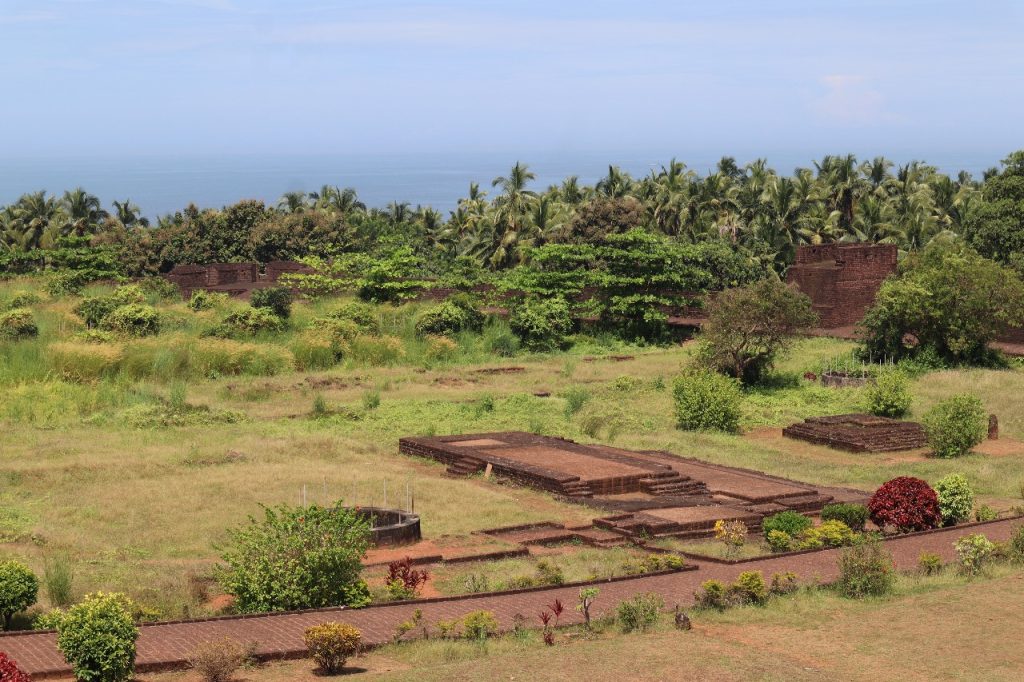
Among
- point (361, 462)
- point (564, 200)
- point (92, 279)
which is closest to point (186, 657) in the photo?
point (361, 462)

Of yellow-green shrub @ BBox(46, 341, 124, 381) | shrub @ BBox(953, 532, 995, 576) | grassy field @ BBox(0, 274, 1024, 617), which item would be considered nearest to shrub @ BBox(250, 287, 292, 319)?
grassy field @ BBox(0, 274, 1024, 617)

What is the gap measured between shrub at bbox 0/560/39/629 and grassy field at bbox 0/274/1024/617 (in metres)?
1.24

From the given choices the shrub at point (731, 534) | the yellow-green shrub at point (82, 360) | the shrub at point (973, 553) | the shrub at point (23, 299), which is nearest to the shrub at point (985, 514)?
the shrub at point (973, 553)

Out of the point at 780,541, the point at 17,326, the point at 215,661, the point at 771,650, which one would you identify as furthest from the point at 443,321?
the point at 215,661

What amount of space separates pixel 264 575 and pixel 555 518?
6373 millimetres

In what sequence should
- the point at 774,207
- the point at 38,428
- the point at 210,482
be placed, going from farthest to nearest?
the point at 774,207 → the point at 38,428 → the point at 210,482

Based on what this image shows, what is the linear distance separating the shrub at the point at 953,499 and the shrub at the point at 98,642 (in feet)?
37.0

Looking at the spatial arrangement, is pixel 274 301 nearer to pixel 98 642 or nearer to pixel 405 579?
pixel 405 579

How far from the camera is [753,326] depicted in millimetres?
31547

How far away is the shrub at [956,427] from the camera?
2431 cm

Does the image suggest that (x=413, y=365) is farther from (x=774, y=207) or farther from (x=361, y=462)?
(x=774, y=207)

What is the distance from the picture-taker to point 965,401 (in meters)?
24.5

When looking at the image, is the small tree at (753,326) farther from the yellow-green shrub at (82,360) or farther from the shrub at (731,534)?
Answer: the shrub at (731,534)

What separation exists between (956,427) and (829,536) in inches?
334
